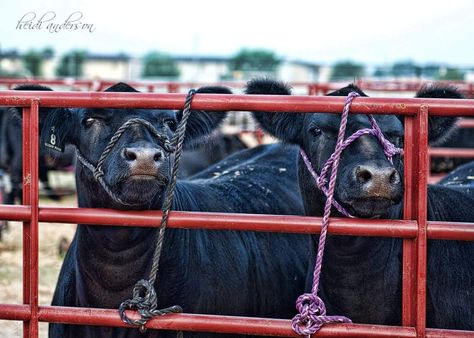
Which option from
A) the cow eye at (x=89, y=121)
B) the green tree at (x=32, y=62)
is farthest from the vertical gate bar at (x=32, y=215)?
the green tree at (x=32, y=62)

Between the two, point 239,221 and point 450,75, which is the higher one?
point 450,75

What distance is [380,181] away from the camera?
295cm

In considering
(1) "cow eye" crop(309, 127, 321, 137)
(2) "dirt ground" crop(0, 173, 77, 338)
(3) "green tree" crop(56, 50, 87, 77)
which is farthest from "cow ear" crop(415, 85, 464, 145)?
(3) "green tree" crop(56, 50, 87, 77)

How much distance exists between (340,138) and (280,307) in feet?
5.61

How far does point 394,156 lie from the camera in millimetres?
3414

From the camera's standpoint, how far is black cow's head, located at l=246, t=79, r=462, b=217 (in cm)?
297

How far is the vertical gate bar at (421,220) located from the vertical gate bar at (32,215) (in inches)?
55.0

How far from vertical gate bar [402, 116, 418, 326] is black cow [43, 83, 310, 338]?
0.95 m

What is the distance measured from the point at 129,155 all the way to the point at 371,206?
0.96 metres

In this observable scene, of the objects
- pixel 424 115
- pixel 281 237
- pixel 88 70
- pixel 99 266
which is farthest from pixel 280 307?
pixel 88 70

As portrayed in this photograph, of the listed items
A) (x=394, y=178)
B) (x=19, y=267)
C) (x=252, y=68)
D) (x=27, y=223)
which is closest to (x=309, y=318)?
(x=394, y=178)

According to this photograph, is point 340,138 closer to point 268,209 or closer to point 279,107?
point 279,107

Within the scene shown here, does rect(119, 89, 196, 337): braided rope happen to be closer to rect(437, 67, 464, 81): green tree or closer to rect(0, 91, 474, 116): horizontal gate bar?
rect(0, 91, 474, 116): horizontal gate bar

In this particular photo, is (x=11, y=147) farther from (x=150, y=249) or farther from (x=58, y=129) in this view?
(x=150, y=249)
